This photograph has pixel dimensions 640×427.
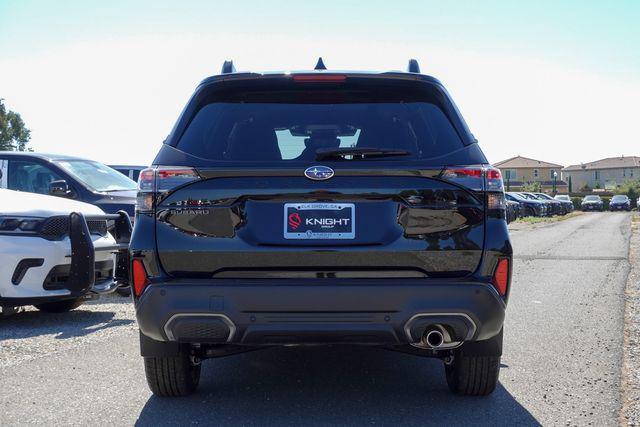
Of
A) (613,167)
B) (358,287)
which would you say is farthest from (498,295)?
(613,167)

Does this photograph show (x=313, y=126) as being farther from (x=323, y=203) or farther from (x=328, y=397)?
(x=328, y=397)

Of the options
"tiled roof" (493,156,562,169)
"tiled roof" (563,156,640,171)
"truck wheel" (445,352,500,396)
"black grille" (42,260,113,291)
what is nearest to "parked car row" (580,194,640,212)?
"tiled roof" (493,156,562,169)

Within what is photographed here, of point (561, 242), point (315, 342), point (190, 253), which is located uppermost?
point (190, 253)

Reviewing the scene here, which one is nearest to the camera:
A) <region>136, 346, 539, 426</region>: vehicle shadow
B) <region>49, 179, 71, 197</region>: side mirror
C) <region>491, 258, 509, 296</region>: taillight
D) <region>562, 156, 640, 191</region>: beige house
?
<region>491, 258, 509, 296</region>: taillight

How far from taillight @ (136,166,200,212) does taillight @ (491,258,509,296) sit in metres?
1.60

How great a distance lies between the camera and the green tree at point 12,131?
7212 cm

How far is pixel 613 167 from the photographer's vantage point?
13888cm

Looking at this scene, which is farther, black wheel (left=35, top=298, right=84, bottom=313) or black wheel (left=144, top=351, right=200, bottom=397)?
black wheel (left=35, top=298, right=84, bottom=313)

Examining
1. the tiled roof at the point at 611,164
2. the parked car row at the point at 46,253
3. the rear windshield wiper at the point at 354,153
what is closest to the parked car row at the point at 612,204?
the tiled roof at the point at 611,164

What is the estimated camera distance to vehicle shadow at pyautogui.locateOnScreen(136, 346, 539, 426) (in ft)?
12.8

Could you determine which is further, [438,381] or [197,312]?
[438,381]

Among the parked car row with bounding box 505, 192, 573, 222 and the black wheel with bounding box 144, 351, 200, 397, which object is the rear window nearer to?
the black wheel with bounding box 144, 351, 200, 397

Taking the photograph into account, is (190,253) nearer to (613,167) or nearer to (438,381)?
(438,381)

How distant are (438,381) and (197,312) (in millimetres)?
2013
